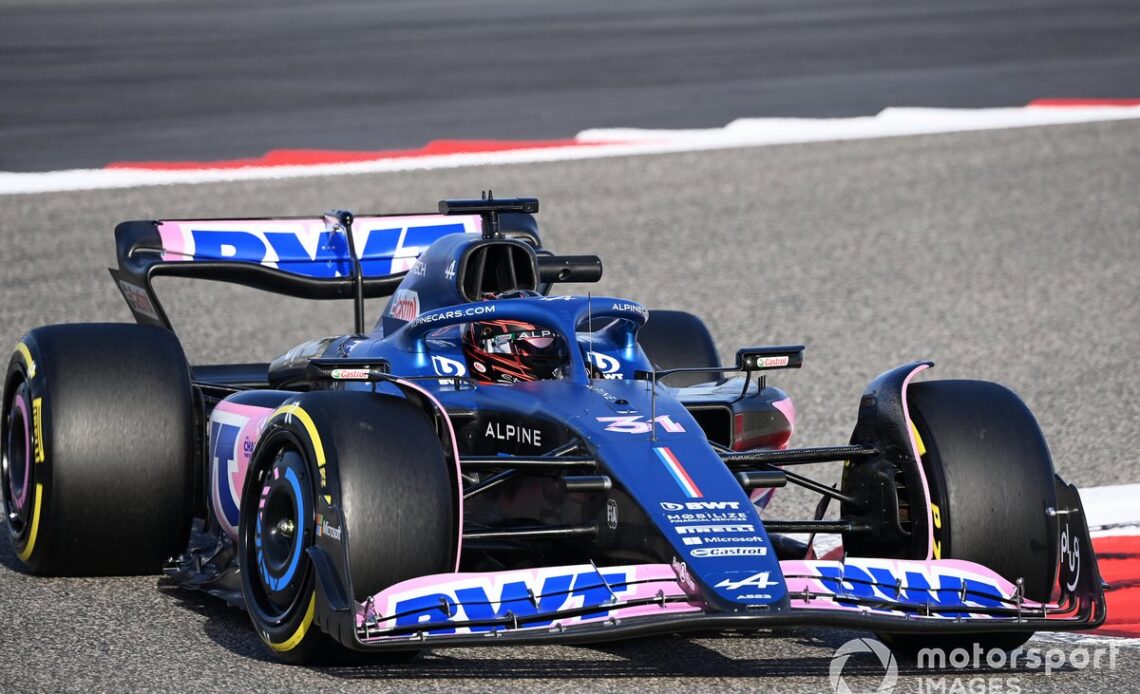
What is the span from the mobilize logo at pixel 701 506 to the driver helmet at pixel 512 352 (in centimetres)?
122

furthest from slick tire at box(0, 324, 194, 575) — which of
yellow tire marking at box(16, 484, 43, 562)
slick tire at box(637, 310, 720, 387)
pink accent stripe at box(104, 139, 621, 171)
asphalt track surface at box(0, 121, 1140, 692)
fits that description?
pink accent stripe at box(104, 139, 621, 171)

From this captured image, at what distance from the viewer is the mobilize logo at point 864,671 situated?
5.70 m

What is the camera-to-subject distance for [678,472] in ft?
18.9

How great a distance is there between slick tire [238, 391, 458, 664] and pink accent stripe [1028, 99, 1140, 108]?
46.3ft

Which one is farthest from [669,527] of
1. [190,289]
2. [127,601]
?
[190,289]

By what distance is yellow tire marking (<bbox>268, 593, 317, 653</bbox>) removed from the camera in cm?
558

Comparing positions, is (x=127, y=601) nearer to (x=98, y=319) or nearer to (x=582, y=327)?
(x=582, y=327)

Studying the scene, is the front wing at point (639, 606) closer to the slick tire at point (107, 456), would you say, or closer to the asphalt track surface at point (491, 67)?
the slick tire at point (107, 456)

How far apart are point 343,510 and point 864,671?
5.69 feet

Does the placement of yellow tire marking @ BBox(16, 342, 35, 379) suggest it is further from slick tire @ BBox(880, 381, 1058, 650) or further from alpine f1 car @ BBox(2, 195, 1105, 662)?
slick tire @ BBox(880, 381, 1058, 650)

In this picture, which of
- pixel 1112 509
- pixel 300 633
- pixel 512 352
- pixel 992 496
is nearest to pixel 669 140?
pixel 1112 509

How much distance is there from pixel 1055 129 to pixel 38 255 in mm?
9491

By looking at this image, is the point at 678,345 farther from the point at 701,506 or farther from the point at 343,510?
the point at 343,510

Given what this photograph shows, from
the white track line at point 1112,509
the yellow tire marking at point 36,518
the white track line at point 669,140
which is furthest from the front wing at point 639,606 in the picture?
the white track line at point 669,140
